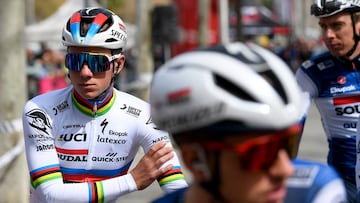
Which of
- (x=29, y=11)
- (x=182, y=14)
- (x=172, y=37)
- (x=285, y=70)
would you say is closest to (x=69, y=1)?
(x=182, y=14)

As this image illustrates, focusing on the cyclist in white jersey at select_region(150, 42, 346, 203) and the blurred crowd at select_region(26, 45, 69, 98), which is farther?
the blurred crowd at select_region(26, 45, 69, 98)

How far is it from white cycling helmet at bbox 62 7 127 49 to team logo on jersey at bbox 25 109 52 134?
35 cm

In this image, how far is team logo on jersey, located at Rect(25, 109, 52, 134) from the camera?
4.81m

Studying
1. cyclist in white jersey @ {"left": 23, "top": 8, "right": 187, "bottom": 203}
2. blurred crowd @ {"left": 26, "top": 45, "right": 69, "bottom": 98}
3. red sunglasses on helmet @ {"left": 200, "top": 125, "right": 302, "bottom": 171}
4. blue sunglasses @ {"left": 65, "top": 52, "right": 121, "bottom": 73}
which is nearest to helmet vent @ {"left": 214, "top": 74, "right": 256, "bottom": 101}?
red sunglasses on helmet @ {"left": 200, "top": 125, "right": 302, "bottom": 171}

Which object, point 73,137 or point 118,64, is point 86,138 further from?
point 118,64

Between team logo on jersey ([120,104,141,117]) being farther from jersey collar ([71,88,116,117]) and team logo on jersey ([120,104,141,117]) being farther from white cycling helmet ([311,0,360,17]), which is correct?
white cycling helmet ([311,0,360,17])

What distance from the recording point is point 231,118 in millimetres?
2572

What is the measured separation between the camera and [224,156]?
8.51ft

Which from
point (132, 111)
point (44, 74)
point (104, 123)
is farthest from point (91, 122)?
point (44, 74)

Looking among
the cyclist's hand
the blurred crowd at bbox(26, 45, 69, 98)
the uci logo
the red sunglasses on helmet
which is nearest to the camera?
the red sunglasses on helmet

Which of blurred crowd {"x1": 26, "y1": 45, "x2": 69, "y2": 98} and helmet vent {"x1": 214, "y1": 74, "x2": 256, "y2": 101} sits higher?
helmet vent {"x1": 214, "y1": 74, "x2": 256, "y2": 101}

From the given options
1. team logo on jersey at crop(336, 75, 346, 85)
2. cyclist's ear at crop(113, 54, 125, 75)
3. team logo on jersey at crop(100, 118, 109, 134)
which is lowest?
team logo on jersey at crop(336, 75, 346, 85)

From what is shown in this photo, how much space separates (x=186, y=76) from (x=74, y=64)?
2.29m

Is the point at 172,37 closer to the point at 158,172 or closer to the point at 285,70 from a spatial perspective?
the point at 158,172
